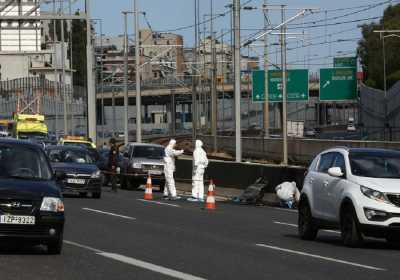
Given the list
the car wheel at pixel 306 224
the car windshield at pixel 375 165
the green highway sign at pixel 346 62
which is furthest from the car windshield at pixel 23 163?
the green highway sign at pixel 346 62

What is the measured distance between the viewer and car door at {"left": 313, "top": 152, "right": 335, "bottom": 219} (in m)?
19.3

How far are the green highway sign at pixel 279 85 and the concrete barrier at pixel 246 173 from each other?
90.2ft

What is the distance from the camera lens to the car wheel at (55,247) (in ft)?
50.9

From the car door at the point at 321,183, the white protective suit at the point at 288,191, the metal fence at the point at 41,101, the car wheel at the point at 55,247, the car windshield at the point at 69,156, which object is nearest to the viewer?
the car wheel at the point at 55,247

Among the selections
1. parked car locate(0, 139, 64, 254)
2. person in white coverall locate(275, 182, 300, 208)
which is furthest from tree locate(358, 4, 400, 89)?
parked car locate(0, 139, 64, 254)

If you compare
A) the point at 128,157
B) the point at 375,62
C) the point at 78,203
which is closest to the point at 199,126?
the point at 375,62

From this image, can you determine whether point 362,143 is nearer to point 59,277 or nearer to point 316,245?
point 316,245

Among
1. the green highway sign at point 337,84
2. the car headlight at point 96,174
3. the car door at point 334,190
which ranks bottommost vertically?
the car headlight at point 96,174

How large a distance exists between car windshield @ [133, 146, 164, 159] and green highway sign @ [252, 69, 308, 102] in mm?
25981

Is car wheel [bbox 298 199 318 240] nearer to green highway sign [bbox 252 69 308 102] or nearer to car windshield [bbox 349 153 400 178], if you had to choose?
car windshield [bbox 349 153 400 178]

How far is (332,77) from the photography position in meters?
68.5

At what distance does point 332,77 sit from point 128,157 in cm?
2719

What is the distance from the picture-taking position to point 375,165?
1869cm

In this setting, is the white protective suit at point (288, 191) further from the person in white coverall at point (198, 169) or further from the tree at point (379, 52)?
the tree at point (379, 52)
